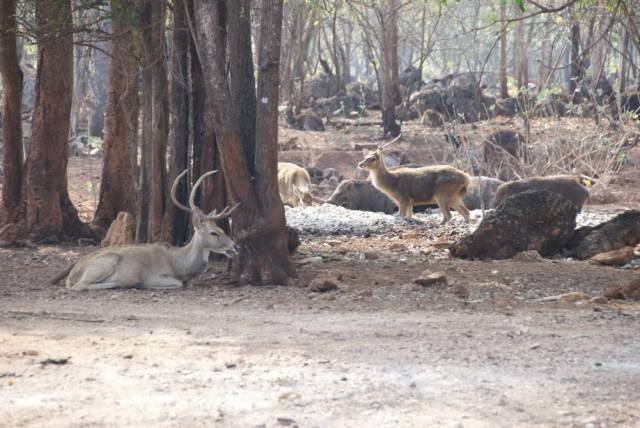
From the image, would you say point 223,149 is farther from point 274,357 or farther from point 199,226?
point 274,357

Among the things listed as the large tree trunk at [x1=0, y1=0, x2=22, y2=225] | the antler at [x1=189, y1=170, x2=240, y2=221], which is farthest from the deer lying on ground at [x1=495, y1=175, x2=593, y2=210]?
the large tree trunk at [x1=0, y1=0, x2=22, y2=225]

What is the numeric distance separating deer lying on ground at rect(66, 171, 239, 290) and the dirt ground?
0.55 feet

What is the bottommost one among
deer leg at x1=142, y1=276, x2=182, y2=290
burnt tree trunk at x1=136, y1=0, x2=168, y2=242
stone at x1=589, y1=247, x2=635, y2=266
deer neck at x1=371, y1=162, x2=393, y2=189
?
stone at x1=589, y1=247, x2=635, y2=266

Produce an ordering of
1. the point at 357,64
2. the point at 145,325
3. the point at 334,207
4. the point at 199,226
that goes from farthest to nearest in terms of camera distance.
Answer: the point at 357,64
the point at 334,207
the point at 199,226
the point at 145,325

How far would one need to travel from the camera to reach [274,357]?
736 centimetres

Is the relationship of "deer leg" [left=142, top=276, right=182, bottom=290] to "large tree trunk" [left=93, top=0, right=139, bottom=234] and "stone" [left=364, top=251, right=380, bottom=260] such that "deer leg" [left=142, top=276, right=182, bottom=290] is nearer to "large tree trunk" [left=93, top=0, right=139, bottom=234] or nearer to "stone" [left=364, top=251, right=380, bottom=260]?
"stone" [left=364, top=251, right=380, bottom=260]

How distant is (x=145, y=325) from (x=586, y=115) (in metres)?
22.2

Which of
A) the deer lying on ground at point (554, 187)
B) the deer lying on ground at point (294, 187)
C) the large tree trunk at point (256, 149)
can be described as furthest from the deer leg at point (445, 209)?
the large tree trunk at point (256, 149)

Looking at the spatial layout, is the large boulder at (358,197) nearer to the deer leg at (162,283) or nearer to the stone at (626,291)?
the deer leg at (162,283)

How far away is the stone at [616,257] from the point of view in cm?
1258

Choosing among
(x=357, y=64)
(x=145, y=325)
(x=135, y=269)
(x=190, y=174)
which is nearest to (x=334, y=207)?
(x=190, y=174)

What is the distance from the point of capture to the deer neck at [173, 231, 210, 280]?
11460mm

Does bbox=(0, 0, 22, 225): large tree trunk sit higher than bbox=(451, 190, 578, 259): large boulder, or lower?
higher

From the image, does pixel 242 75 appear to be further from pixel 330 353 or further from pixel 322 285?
pixel 330 353
